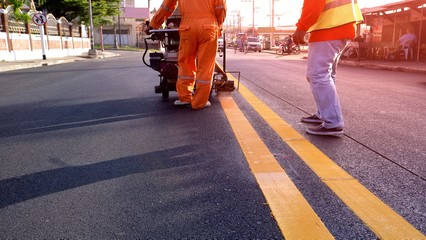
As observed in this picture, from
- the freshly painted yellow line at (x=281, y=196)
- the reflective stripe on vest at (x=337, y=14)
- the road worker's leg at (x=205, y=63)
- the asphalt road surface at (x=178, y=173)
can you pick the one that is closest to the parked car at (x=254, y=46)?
the road worker's leg at (x=205, y=63)

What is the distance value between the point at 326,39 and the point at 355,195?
1.83 meters

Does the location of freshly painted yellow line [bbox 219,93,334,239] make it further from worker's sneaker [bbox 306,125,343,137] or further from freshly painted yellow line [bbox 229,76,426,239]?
worker's sneaker [bbox 306,125,343,137]

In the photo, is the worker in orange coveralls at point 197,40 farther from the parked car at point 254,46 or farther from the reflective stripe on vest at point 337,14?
the parked car at point 254,46

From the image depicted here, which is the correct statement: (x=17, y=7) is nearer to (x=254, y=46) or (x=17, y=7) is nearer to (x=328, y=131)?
(x=328, y=131)

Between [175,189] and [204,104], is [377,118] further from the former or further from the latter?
[175,189]

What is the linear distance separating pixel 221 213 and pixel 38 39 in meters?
27.2

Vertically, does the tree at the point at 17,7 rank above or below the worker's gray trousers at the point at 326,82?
above

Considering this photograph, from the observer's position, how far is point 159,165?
8.21ft

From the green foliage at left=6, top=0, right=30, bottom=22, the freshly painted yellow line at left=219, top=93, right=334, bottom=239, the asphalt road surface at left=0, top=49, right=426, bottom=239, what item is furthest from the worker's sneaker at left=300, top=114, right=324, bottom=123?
the green foliage at left=6, top=0, right=30, bottom=22

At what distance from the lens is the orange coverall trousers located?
175 inches

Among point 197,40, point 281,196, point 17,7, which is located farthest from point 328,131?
point 17,7

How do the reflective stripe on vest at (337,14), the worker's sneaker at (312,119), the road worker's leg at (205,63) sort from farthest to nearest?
the road worker's leg at (205,63) < the worker's sneaker at (312,119) < the reflective stripe on vest at (337,14)

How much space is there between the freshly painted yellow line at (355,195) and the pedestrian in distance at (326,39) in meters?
0.35

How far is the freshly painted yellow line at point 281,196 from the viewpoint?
1.56 m
